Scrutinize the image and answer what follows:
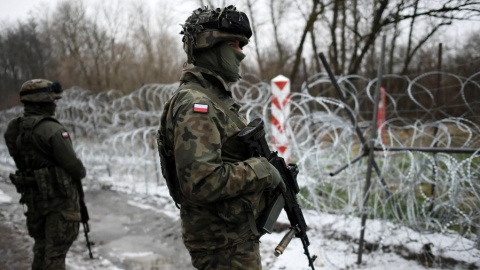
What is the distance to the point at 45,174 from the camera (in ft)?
9.88

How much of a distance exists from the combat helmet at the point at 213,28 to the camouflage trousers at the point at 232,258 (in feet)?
3.43

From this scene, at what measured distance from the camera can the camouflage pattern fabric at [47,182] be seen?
2973mm

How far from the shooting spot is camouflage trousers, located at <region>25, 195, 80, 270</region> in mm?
2939

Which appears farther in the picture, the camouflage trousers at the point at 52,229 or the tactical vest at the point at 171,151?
the camouflage trousers at the point at 52,229

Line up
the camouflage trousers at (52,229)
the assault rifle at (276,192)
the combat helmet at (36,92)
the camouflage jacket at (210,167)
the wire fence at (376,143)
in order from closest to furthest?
1. the camouflage jacket at (210,167)
2. the assault rifle at (276,192)
3. the camouflage trousers at (52,229)
4. the combat helmet at (36,92)
5. the wire fence at (376,143)

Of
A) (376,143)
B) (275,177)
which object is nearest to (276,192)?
(275,177)

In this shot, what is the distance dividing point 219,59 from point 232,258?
3.48ft

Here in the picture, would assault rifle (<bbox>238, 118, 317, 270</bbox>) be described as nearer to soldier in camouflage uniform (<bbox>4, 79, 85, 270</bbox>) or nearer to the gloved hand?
the gloved hand

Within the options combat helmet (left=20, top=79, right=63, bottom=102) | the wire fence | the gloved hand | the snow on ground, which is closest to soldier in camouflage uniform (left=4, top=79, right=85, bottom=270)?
combat helmet (left=20, top=79, right=63, bottom=102)

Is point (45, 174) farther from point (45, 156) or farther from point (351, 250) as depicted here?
point (351, 250)

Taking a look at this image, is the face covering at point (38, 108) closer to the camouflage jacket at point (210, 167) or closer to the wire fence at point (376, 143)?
the camouflage jacket at point (210, 167)

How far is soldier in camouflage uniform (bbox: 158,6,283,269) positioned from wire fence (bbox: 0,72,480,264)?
1734 millimetres

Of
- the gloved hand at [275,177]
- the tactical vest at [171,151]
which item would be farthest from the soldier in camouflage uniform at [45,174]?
the gloved hand at [275,177]

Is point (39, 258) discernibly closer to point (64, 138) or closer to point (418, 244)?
point (64, 138)
